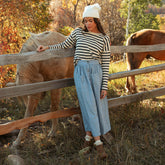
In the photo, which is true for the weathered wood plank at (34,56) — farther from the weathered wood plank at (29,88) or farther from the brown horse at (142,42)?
the brown horse at (142,42)

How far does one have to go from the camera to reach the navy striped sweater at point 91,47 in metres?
2.51

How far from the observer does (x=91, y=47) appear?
250cm

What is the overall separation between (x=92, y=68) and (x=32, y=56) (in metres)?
0.75

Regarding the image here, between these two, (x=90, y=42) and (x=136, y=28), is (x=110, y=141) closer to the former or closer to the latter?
(x=90, y=42)

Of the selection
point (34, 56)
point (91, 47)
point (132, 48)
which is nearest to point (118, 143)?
point (91, 47)

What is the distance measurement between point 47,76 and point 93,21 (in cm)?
123

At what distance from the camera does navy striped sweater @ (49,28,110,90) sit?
2.51 meters

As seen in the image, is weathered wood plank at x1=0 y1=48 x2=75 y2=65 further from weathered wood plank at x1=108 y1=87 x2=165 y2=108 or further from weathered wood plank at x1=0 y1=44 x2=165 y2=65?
weathered wood plank at x1=108 y1=87 x2=165 y2=108

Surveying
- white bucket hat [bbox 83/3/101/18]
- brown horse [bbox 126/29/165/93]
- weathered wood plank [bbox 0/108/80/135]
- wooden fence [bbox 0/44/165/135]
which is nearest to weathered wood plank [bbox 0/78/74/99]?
wooden fence [bbox 0/44/165/135]

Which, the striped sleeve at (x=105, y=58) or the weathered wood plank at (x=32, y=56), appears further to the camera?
the striped sleeve at (x=105, y=58)

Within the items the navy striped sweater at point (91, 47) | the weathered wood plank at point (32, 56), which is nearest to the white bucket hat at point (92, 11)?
the navy striped sweater at point (91, 47)

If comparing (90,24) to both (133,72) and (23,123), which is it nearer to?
(133,72)

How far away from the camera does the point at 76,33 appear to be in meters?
2.62

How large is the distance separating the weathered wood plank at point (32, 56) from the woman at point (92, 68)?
2.8 inches
